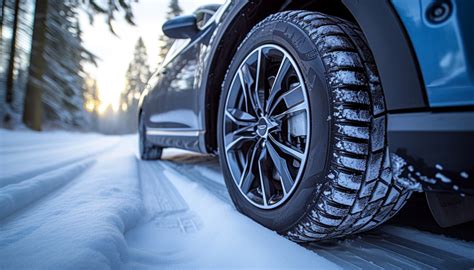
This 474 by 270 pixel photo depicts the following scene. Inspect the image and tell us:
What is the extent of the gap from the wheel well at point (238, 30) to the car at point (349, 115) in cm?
1

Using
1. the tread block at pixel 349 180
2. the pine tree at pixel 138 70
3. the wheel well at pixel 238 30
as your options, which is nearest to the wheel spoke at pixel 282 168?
the tread block at pixel 349 180

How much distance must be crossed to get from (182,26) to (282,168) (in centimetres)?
159

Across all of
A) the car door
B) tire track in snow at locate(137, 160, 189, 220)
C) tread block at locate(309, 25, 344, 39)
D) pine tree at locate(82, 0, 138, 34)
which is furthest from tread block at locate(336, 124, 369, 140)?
pine tree at locate(82, 0, 138, 34)

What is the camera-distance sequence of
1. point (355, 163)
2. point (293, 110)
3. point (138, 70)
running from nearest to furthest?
point (355, 163)
point (293, 110)
point (138, 70)

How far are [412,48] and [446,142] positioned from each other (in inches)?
9.6

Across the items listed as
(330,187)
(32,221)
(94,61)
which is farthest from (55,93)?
(330,187)

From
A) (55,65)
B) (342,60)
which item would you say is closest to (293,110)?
(342,60)

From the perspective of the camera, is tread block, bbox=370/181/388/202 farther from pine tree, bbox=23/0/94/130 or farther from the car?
pine tree, bbox=23/0/94/130

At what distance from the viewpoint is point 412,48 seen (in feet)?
2.22

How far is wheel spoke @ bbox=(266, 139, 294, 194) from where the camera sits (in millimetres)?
1006

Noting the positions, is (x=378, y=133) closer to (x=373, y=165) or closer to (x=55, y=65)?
(x=373, y=165)

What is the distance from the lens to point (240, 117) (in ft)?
4.38

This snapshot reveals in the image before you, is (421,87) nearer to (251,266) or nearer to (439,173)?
(439,173)

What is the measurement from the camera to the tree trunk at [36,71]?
9094 millimetres
